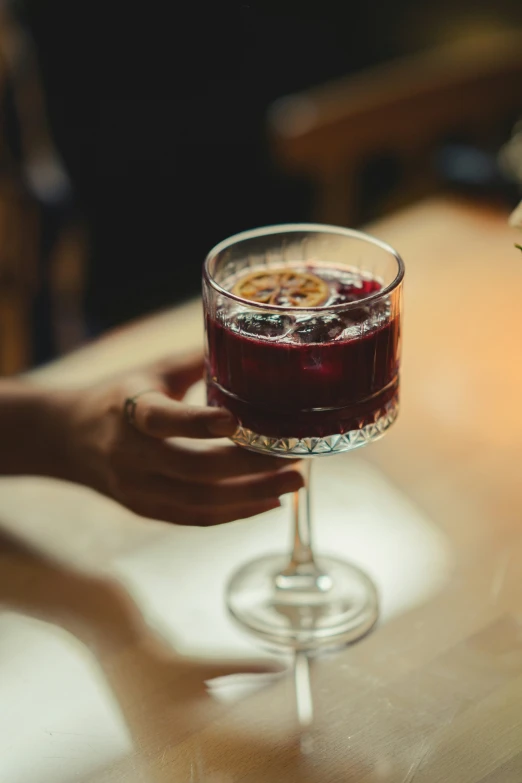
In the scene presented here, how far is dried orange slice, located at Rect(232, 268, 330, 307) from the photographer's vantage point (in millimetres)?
801

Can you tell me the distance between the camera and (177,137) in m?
3.03

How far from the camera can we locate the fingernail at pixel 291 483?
851 millimetres

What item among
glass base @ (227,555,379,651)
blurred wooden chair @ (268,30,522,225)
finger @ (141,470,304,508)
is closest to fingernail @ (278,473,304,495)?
finger @ (141,470,304,508)

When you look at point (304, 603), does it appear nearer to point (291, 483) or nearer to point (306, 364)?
point (291, 483)

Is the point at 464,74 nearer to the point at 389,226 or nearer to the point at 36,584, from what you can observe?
the point at 389,226

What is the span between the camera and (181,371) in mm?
1022

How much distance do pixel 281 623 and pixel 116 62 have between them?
2.45 m

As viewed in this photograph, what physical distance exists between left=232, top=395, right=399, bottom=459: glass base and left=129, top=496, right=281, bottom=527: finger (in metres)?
0.08

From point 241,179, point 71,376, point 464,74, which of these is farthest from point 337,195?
point 71,376

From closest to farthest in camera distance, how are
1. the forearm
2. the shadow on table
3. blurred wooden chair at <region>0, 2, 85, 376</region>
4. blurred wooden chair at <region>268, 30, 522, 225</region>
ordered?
the shadow on table < the forearm < blurred wooden chair at <region>0, 2, 85, 376</region> < blurred wooden chair at <region>268, 30, 522, 225</region>

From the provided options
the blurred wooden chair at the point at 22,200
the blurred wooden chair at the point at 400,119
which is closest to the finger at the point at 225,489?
the blurred wooden chair at the point at 22,200

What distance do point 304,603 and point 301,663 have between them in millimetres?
90

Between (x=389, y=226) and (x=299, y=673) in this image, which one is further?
(x=389, y=226)

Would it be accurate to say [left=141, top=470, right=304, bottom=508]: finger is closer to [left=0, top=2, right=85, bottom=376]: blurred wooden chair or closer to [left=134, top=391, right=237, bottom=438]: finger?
[left=134, top=391, right=237, bottom=438]: finger
